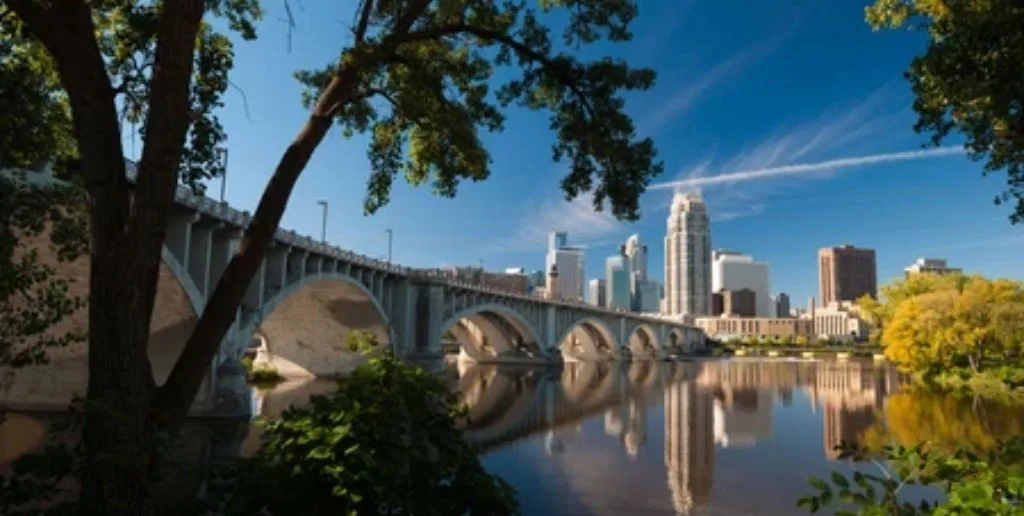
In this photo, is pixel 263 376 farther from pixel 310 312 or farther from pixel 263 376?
pixel 310 312

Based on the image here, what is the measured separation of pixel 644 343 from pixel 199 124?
137 meters

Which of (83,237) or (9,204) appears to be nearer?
(9,204)

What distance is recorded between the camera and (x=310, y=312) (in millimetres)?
52938

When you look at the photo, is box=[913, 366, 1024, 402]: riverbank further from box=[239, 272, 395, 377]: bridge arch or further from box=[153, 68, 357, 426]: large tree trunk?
box=[153, 68, 357, 426]: large tree trunk

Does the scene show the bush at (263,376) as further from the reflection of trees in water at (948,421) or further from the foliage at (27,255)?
the foliage at (27,255)

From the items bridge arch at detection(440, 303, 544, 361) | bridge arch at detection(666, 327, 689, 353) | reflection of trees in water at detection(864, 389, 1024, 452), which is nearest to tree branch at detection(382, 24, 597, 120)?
reflection of trees in water at detection(864, 389, 1024, 452)

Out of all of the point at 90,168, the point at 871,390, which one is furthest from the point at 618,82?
the point at 871,390

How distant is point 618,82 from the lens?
763cm

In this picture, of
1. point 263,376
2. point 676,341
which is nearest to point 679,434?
point 263,376

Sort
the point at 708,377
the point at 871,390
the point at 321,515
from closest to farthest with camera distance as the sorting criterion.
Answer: the point at 321,515
the point at 871,390
the point at 708,377

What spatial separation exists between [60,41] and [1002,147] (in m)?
11.0

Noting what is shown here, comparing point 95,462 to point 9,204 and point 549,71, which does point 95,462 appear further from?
point 549,71

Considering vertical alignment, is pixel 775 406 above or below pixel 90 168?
below

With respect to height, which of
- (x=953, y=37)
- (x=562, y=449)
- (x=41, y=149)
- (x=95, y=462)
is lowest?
(x=562, y=449)
